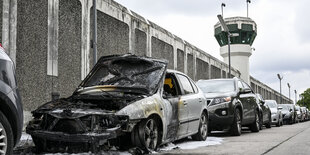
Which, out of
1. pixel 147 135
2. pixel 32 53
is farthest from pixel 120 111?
pixel 32 53

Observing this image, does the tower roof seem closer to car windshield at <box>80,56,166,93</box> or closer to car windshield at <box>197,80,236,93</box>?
car windshield at <box>197,80,236,93</box>

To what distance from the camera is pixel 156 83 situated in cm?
740

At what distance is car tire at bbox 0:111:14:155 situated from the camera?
4570 millimetres

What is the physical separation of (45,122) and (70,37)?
8852 millimetres

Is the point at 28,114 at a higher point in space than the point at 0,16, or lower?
lower

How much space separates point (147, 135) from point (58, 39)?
8.18 metres

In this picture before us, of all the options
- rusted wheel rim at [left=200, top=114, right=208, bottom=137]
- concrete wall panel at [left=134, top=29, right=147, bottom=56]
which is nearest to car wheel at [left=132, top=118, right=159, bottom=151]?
rusted wheel rim at [left=200, top=114, right=208, bottom=137]

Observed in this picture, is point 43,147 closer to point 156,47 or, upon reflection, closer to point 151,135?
point 151,135

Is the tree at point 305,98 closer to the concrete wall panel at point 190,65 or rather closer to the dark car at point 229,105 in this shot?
the concrete wall panel at point 190,65

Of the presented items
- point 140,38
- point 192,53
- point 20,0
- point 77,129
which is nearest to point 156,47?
point 140,38

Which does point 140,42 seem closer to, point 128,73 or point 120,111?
point 128,73

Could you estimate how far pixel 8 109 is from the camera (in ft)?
15.4

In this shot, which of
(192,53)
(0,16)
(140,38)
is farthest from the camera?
(192,53)

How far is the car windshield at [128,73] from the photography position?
24.4ft
